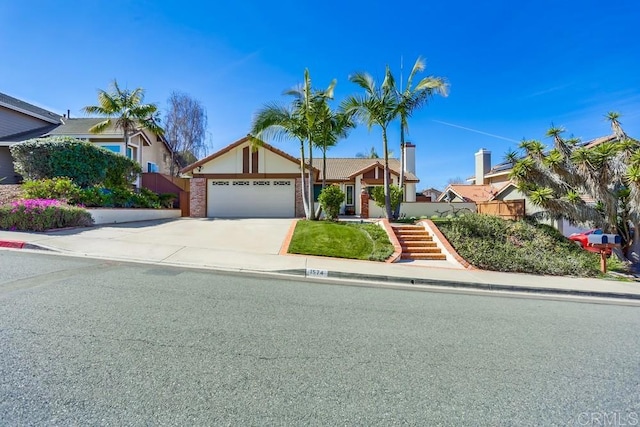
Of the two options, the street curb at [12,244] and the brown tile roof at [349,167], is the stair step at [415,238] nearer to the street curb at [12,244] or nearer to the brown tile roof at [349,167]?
the brown tile roof at [349,167]

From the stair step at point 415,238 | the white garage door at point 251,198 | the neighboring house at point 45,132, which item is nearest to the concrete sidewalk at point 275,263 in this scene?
the stair step at point 415,238

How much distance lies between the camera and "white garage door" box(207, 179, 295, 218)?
767 inches

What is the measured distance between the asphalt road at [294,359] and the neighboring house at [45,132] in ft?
67.1

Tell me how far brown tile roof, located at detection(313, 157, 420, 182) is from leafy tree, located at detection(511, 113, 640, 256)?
1147 cm

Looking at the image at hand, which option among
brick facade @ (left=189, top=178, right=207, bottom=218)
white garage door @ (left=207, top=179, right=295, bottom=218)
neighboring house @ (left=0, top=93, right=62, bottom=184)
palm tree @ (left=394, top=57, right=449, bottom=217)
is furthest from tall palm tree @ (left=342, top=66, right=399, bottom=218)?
neighboring house @ (left=0, top=93, right=62, bottom=184)

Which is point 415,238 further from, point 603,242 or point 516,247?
point 603,242

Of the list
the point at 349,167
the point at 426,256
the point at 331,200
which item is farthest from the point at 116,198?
the point at 349,167

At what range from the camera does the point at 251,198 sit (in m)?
19.6

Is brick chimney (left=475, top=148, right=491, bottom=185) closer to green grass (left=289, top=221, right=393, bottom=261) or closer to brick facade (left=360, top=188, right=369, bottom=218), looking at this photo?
brick facade (left=360, top=188, right=369, bottom=218)

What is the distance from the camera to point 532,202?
11.5 meters

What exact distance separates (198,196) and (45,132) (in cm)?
1413

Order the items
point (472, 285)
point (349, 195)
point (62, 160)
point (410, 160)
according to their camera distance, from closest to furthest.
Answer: point (472, 285)
point (62, 160)
point (349, 195)
point (410, 160)

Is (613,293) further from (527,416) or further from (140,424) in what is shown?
(140,424)

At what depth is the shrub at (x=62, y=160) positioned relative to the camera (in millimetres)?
13875
